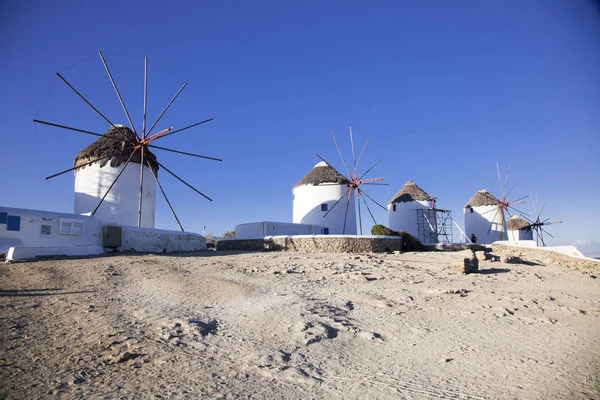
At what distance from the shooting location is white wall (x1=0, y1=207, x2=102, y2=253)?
455 inches

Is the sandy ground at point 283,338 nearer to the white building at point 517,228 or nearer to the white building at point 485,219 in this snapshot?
the white building at point 485,219

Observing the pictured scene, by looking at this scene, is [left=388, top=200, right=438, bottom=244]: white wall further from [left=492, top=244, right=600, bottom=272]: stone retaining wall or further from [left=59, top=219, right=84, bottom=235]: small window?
[left=59, top=219, right=84, bottom=235]: small window

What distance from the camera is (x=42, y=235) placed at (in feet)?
40.4

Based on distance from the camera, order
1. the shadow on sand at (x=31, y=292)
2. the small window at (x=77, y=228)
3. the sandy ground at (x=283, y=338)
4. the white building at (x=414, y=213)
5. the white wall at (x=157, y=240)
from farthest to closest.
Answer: the white building at (x=414, y=213), the white wall at (x=157, y=240), the small window at (x=77, y=228), the shadow on sand at (x=31, y=292), the sandy ground at (x=283, y=338)

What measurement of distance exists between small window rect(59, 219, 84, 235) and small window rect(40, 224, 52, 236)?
12.2 inches

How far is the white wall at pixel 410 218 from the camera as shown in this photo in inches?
1145

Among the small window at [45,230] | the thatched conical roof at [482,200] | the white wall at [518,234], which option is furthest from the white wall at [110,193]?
the white wall at [518,234]

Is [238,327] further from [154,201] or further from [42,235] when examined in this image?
[154,201]

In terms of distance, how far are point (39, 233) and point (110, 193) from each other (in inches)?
231

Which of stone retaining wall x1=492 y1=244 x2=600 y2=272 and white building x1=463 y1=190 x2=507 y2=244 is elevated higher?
white building x1=463 y1=190 x2=507 y2=244

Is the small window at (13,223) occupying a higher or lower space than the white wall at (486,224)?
lower

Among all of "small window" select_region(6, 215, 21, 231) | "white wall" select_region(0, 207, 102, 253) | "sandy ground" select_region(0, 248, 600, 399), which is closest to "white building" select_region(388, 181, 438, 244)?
"sandy ground" select_region(0, 248, 600, 399)

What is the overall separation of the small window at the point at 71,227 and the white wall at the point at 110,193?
14.3ft

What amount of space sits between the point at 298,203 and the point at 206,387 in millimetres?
23193
